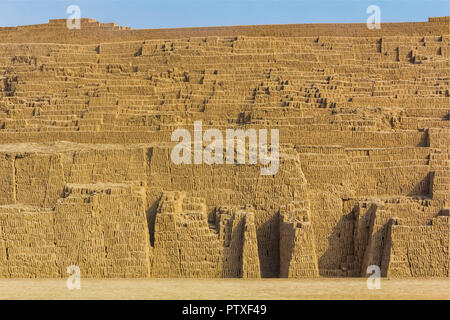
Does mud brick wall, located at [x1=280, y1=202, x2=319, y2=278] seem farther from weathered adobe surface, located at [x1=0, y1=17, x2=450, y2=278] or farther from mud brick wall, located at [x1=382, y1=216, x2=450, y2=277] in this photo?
mud brick wall, located at [x1=382, y1=216, x2=450, y2=277]

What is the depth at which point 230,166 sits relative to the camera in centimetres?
2178

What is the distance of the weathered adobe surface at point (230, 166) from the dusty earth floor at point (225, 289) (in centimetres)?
100

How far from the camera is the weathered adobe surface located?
20.4m

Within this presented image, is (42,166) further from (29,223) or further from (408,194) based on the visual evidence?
(408,194)

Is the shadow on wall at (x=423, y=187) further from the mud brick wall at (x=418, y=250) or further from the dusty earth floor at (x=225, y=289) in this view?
the dusty earth floor at (x=225, y=289)

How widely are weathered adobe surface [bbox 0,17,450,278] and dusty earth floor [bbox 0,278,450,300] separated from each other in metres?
1.00

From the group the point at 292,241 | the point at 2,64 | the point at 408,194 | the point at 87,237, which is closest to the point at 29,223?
the point at 87,237

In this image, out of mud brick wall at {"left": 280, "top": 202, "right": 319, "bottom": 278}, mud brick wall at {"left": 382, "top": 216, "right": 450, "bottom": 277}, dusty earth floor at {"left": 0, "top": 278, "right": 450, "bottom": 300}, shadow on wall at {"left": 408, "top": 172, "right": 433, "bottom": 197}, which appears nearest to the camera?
dusty earth floor at {"left": 0, "top": 278, "right": 450, "bottom": 300}

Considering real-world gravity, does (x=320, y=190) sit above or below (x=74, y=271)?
above

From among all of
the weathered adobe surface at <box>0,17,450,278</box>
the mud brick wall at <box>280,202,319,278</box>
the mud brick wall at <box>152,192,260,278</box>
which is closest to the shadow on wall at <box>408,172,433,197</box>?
the weathered adobe surface at <box>0,17,450,278</box>

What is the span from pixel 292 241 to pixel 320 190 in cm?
230

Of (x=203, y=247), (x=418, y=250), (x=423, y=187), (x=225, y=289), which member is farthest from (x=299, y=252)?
(x=423, y=187)

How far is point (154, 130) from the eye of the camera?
2444 cm

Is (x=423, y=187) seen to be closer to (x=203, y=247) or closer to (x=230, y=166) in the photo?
(x=230, y=166)
